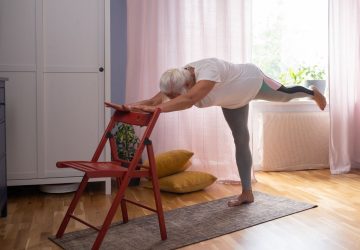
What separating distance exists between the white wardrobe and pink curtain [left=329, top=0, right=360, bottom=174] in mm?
2246

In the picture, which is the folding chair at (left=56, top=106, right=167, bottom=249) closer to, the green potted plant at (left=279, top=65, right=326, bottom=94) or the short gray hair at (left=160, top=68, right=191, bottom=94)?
the short gray hair at (left=160, top=68, right=191, bottom=94)

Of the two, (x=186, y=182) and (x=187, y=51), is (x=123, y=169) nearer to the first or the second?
(x=186, y=182)

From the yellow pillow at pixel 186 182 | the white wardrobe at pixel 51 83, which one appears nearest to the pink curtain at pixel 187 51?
the yellow pillow at pixel 186 182

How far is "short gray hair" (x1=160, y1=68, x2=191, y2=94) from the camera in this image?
91.2 inches

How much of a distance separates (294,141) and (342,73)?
2.60 ft

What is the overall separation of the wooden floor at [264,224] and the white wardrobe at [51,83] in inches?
12.0

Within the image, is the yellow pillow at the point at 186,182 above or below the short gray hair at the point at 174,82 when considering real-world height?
below

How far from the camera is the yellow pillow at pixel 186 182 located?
10.6 ft

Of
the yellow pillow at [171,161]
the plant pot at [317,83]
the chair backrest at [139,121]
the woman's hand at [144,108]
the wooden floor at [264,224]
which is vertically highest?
the plant pot at [317,83]

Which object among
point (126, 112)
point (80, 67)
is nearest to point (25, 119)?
point (80, 67)

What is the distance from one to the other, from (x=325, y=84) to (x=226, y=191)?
1.66 meters

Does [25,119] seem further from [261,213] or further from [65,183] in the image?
[261,213]

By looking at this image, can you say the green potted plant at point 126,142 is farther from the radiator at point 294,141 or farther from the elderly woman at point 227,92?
the radiator at point 294,141

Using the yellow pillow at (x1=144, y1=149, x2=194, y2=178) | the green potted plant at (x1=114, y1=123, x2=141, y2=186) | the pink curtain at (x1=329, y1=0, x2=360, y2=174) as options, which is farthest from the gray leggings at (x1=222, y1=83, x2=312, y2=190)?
the pink curtain at (x1=329, y1=0, x2=360, y2=174)
